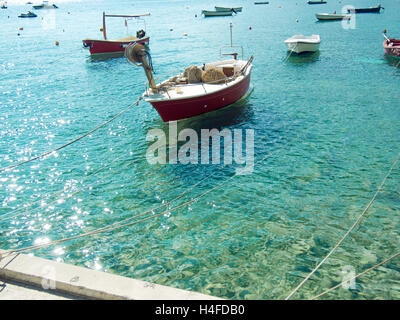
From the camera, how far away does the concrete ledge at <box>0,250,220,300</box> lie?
5230mm

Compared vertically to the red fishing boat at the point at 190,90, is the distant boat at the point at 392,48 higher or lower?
higher

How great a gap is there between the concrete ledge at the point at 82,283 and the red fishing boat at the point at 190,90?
972 cm

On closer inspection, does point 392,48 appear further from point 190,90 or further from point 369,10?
point 369,10

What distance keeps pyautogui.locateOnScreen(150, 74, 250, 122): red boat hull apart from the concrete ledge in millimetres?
9857

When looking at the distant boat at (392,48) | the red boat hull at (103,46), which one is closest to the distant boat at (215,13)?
the red boat hull at (103,46)

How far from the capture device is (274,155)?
1250 centimetres

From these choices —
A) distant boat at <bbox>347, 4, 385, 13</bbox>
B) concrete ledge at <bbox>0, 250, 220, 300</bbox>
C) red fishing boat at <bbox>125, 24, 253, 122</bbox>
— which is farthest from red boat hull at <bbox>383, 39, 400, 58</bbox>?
distant boat at <bbox>347, 4, 385, 13</bbox>

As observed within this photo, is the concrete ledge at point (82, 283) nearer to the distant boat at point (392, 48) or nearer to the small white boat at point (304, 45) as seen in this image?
the distant boat at point (392, 48)

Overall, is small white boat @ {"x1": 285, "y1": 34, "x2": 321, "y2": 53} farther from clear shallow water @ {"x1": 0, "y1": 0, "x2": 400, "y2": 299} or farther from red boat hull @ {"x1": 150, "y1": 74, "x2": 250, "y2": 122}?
red boat hull @ {"x1": 150, "y1": 74, "x2": 250, "y2": 122}

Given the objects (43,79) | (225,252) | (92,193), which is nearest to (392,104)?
(225,252)

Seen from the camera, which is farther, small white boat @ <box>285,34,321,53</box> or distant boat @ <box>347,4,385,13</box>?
distant boat @ <box>347,4,385,13</box>

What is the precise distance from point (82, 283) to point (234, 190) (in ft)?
20.0

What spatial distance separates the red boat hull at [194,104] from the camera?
1477 centimetres

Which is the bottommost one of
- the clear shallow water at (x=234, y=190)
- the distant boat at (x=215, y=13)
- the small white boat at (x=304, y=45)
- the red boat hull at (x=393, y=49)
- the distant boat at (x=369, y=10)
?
the clear shallow water at (x=234, y=190)
